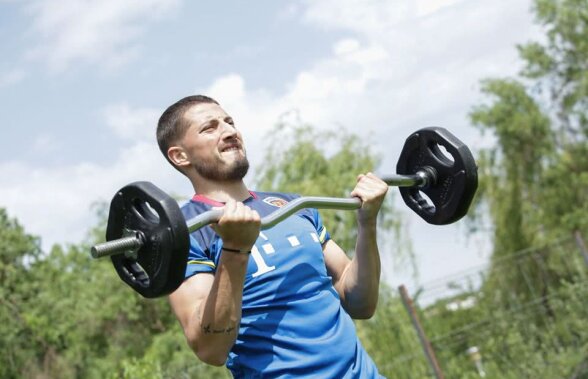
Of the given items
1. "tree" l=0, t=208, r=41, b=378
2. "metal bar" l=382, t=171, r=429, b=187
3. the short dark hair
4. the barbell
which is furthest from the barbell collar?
"tree" l=0, t=208, r=41, b=378

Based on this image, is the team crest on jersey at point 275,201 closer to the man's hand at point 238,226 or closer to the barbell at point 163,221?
the barbell at point 163,221

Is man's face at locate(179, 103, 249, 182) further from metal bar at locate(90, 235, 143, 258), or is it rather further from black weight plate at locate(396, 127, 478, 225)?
black weight plate at locate(396, 127, 478, 225)

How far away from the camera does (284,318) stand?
2555 mm

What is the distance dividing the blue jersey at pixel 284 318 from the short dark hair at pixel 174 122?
382 millimetres

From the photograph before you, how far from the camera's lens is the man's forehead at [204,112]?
283 centimetres

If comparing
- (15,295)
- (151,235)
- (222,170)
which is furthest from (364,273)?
(15,295)

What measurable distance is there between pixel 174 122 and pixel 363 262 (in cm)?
73

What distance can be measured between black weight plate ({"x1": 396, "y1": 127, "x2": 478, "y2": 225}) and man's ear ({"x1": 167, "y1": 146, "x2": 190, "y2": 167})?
2.60 feet

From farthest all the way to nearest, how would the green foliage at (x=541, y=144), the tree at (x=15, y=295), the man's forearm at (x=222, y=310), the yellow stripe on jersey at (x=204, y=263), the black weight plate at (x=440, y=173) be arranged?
the green foliage at (x=541, y=144), the tree at (x=15, y=295), the black weight plate at (x=440, y=173), the yellow stripe on jersey at (x=204, y=263), the man's forearm at (x=222, y=310)

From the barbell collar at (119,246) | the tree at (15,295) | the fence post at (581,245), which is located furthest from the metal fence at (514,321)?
the barbell collar at (119,246)

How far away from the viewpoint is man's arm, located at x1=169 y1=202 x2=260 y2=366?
2.28 m

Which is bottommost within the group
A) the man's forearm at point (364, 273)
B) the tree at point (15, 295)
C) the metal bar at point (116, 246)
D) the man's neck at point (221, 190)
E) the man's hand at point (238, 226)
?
the man's forearm at point (364, 273)

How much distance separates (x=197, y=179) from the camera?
2826 millimetres

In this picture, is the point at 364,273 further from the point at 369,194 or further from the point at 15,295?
the point at 15,295
